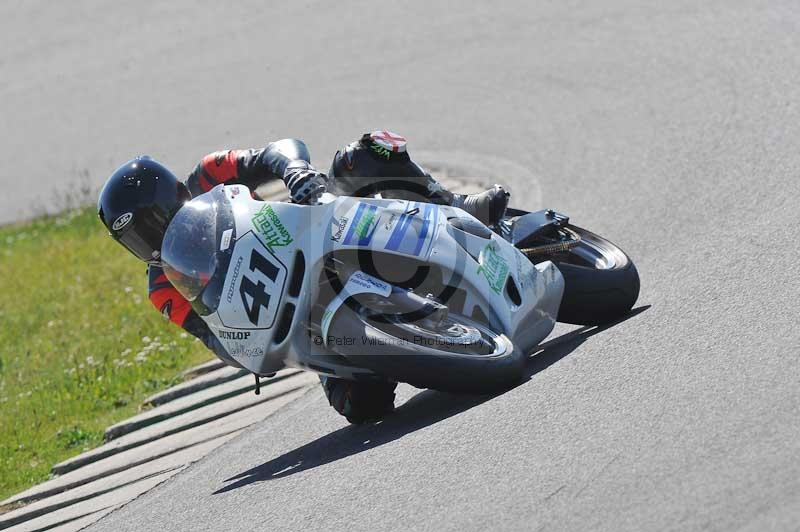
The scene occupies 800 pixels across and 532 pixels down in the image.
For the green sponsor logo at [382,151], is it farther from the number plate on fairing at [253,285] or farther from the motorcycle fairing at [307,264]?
the number plate on fairing at [253,285]

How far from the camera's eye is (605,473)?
173 inches

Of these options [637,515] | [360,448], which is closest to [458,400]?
[360,448]

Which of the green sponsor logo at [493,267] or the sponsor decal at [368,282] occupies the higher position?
the sponsor decal at [368,282]

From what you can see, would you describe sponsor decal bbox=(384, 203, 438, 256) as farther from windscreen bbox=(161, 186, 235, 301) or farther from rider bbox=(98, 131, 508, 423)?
windscreen bbox=(161, 186, 235, 301)

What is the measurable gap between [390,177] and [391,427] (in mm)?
1342

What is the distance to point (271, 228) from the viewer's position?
606cm

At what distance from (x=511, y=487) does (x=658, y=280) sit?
3.08 metres

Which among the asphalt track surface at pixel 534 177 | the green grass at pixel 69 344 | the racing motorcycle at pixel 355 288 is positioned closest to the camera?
the asphalt track surface at pixel 534 177

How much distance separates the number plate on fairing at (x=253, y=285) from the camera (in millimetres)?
5973

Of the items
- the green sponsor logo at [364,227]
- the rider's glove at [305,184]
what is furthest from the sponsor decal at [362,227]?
the rider's glove at [305,184]

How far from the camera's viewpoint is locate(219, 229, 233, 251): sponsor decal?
20.0 feet

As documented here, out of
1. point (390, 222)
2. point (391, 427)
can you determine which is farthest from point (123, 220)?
point (391, 427)

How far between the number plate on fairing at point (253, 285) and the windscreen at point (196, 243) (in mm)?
103

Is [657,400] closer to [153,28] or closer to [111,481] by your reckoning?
[111,481]
